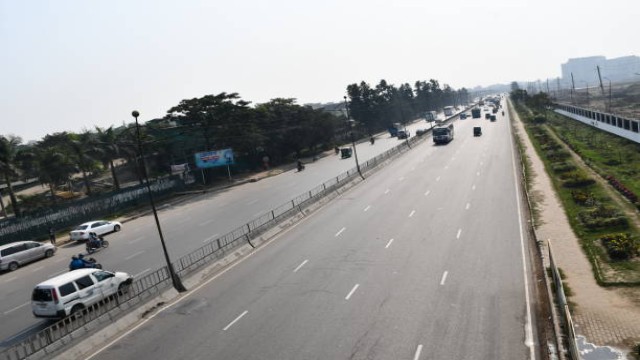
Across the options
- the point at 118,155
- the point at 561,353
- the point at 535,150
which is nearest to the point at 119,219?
the point at 118,155

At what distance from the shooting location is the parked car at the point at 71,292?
20984 millimetres

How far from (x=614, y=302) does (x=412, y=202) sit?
74.6ft

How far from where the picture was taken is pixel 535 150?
217 feet

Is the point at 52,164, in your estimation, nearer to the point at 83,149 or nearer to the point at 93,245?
the point at 83,149

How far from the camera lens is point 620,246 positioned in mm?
23141

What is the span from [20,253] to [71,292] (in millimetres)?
17523

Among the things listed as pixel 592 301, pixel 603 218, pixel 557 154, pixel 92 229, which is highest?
pixel 92 229

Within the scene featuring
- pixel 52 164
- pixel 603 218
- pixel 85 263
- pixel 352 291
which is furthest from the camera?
pixel 52 164

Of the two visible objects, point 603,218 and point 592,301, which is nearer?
point 592,301

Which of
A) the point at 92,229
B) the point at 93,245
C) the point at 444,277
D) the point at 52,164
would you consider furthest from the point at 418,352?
the point at 52,164

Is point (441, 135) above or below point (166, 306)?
below

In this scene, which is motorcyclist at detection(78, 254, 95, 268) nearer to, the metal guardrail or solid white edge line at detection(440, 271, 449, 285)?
solid white edge line at detection(440, 271, 449, 285)

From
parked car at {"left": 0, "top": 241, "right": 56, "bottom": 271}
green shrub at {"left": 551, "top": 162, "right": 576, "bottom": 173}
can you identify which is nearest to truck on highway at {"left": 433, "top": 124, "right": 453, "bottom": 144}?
green shrub at {"left": 551, "top": 162, "right": 576, "bottom": 173}

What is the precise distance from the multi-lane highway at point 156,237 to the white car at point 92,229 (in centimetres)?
78
